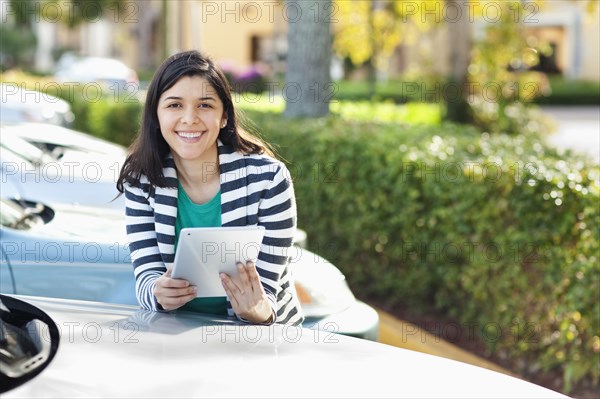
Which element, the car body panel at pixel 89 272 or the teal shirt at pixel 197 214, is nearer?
the teal shirt at pixel 197 214

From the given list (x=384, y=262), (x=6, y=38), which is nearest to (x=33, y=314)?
(x=384, y=262)

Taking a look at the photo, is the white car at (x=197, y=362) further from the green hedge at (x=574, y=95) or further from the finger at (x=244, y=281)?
the green hedge at (x=574, y=95)

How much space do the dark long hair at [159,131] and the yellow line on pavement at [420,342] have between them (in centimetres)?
253

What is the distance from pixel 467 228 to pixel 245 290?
277 cm

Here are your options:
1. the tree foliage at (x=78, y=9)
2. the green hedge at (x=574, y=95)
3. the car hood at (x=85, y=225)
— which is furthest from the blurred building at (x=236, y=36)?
the car hood at (x=85, y=225)

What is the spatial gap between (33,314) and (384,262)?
411 cm

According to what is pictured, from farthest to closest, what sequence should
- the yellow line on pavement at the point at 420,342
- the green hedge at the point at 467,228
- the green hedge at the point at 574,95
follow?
the green hedge at the point at 574,95, the yellow line on pavement at the point at 420,342, the green hedge at the point at 467,228

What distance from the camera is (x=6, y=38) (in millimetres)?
45312

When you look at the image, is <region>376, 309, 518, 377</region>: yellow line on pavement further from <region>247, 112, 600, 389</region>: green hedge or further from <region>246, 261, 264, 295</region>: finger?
<region>246, 261, 264, 295</region>: finger

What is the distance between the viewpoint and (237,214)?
3141 mm

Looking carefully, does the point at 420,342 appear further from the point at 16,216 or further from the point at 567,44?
the point at 567,44

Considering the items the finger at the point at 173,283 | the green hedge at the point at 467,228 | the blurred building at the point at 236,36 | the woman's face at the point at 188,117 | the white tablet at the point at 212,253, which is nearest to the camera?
the white tablet at the point at 212,253

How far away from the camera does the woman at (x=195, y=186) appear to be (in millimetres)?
3143

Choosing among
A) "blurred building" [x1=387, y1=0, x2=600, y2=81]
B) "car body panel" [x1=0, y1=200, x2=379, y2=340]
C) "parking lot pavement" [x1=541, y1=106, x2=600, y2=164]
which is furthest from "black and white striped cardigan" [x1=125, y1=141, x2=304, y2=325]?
"blurred building" [x1=387, y1=0, x2=600, y2=81]
